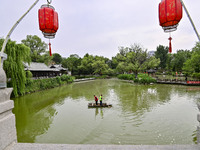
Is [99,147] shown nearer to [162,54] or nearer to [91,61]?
[91,61]

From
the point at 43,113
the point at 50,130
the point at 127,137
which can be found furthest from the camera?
the point at 43,113

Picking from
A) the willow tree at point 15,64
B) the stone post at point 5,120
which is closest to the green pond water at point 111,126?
the stone post at point 5,120

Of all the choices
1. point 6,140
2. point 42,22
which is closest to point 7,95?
point 6,140

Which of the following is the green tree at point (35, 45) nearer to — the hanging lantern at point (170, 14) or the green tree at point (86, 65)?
the green tree at point (86, 65)

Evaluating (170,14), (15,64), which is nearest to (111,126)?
(170,14)

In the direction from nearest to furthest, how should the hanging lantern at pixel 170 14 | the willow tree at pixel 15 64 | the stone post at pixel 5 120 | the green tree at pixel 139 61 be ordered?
the stone post at pixel 5 120, the hanging lantern at pixel 170 14, the willow tree at pixel 15 64, the green tree at pixel 139 61

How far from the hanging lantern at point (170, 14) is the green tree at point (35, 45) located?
35658 mm

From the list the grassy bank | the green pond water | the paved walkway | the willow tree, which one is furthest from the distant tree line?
the paved walkway

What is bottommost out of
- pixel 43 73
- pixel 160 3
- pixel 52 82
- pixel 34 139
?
pixel 34 139

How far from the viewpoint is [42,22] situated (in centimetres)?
446

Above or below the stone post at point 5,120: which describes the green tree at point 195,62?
above

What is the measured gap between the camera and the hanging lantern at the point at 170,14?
3.92 metres

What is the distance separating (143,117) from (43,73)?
84.1ft

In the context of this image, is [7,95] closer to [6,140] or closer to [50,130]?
[6,140]
